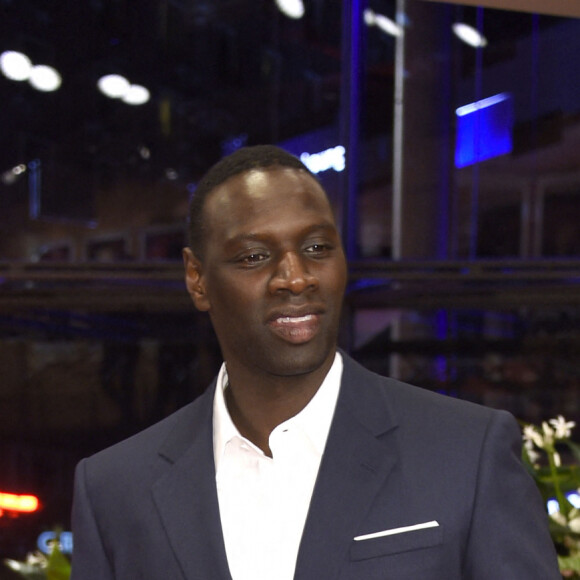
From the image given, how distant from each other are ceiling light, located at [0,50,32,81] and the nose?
16.3ft

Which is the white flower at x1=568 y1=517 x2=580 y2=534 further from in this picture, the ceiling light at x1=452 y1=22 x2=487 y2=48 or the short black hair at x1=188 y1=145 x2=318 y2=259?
the ceiling light at x1=452 y1=22 x2=487 y2=48

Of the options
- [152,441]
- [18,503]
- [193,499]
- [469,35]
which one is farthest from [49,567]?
[469,35]

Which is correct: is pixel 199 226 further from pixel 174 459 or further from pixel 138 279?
pixel 138 279

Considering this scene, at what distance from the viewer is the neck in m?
1.66

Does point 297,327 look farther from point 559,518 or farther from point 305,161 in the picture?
point 305,161

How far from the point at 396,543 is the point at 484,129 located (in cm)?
531

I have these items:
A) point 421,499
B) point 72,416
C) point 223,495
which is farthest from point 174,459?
point 72,416

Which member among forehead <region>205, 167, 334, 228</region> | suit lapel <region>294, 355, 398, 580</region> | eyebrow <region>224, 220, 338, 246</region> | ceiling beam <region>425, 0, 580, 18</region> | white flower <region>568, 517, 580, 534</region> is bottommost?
white flower <region>568, 517, 580, 534</region>

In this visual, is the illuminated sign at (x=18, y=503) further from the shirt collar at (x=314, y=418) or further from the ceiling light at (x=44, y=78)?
the shirt collar at (x=314, y=418)

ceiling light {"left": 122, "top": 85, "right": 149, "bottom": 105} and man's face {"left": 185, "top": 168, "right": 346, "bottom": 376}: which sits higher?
ceiling light {"left": 122, "top": 85, "right": 149, "bottom": 105}

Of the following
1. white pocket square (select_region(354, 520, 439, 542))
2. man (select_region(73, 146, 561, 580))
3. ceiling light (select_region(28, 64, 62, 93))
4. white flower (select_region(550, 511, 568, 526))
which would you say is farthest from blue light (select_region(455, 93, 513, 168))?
white pocket square (select_region(354, 520, 439, 542))

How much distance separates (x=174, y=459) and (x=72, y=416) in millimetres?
4294

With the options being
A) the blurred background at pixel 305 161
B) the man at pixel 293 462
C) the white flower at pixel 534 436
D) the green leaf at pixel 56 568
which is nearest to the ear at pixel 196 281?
the man at pixel 293 462

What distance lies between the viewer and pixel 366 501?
1.55m
